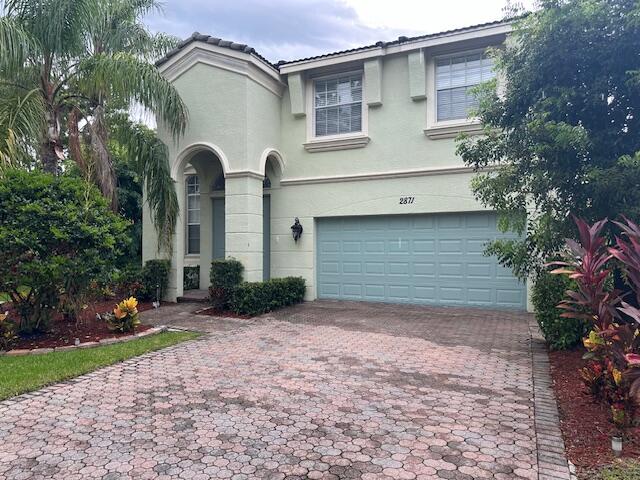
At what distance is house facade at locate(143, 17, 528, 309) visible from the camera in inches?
448

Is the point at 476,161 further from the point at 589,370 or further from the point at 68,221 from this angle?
the point at 68,221

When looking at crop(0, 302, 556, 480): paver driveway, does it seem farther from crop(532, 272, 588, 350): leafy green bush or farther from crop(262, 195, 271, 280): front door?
crop(262, 195, 271, 280): front door

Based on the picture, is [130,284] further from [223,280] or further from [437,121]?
[437,121]

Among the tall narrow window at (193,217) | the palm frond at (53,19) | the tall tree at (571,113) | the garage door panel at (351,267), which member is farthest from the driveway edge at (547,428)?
the tall narrow window at (193,217)

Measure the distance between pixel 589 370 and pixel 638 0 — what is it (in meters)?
4.46

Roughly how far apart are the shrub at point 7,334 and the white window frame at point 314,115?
327 inches

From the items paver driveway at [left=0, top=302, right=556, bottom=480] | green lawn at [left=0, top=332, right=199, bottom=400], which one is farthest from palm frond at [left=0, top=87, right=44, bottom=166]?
paver driveway at [left=0, top=302, right=556, bottom=480]

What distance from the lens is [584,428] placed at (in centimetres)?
420

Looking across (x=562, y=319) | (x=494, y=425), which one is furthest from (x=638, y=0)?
(x=494, y=425)

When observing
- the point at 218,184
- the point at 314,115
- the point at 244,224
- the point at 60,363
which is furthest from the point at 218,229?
the point at 60,363

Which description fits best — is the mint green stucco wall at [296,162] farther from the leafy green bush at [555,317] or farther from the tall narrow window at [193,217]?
the leafy green bush at [555,317]

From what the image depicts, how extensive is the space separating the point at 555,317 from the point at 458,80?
22.6 ft

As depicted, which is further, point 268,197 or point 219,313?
point 268,197

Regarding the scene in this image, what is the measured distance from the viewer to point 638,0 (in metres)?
5.48
